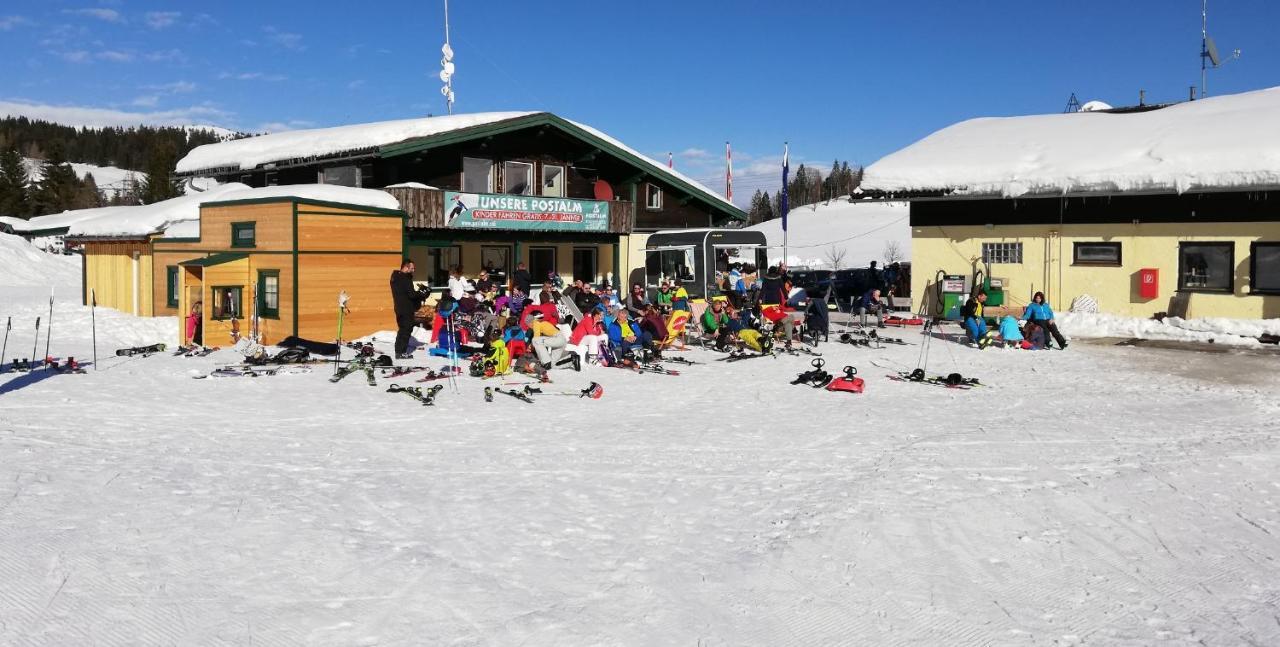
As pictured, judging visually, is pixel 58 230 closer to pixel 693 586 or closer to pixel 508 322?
pixel 508 322

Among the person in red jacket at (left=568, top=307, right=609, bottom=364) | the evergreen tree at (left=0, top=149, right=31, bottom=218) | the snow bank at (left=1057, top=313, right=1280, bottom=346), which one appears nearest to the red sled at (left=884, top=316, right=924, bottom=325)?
the snow bank at (left=1057, top=313, right=1280, bottom=346)

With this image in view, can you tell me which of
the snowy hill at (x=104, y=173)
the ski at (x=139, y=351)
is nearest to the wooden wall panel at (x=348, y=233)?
the ski at (x=139, y=351)

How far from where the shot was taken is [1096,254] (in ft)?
72.9

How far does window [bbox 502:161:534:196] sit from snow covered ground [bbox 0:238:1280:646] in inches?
675

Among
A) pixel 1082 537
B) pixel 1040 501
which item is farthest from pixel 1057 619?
pixel 1040 501

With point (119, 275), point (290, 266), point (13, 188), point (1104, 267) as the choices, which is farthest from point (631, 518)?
point (13, 188)

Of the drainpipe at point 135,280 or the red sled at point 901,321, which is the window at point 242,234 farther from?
the red sled at point 901,321

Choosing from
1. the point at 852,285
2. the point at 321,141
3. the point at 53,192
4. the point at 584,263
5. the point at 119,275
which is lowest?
the point at 852,285

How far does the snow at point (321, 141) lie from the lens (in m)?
25.9

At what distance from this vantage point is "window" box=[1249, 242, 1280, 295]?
20.3m

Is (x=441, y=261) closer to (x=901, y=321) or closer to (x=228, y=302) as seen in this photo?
(x=228, y=302)

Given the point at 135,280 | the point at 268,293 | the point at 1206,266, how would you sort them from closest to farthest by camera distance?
1. the point at 268,293
2. the point at 1206,266
3. the point at 135,280

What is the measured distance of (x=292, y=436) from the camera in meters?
9.41

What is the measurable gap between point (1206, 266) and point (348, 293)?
17.9 m
